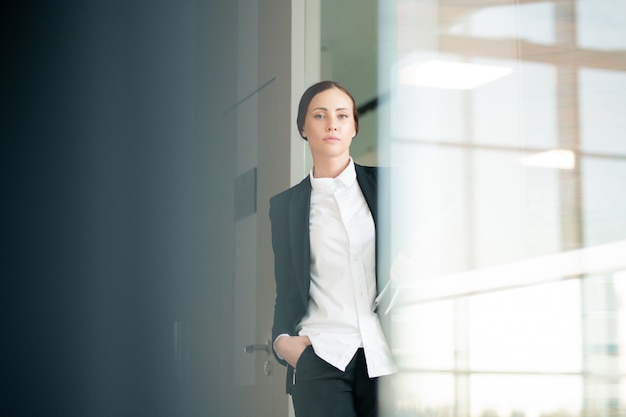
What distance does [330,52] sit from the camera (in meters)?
2.75

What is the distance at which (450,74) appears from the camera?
6.97 ft

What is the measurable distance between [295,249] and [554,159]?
2.11 feet

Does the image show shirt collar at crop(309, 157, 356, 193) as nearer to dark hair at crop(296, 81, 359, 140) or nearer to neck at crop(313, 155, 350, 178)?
neck at crop(313, 155, 350, 178)

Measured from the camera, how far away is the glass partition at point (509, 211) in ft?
5.84

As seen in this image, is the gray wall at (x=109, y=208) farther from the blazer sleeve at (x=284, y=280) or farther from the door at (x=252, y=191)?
the blazer sleeve at (x=284, y=280)

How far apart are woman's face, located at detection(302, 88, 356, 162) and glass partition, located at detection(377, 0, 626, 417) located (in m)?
0.20

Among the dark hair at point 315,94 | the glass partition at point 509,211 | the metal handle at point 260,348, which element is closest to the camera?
the glass partition at point 509,211

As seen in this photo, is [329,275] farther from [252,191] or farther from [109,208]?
[109,208]

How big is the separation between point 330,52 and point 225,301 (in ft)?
4.85

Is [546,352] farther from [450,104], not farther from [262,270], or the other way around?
[262,270]

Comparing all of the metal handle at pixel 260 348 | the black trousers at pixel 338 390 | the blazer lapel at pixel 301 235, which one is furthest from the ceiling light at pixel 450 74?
the metal handle at pixel 260 348

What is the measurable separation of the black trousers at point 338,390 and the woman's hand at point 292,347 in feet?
0.14

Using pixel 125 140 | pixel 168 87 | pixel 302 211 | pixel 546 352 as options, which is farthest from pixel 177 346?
pixel 546 352

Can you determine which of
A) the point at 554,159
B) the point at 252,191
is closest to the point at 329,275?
the point at 554,159
